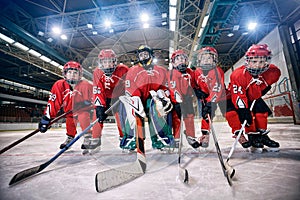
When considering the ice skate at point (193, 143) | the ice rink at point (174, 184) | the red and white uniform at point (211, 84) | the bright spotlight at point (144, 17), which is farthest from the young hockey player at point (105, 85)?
the bright spotlight at point (144, 17)

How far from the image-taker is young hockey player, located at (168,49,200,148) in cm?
234

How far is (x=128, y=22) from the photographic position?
7.64 metres

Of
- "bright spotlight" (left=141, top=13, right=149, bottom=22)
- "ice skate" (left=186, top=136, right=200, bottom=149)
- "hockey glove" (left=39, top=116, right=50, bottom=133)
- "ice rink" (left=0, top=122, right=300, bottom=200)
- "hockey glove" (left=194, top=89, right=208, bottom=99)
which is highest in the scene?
"bright spotlight" (left=141, top=13, right=149, bottom=22)

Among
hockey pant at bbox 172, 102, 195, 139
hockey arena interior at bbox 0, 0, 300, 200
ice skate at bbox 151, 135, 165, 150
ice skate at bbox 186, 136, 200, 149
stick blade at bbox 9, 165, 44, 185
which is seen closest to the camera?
hockey arena interior at bbox 0, 0, 300, 200

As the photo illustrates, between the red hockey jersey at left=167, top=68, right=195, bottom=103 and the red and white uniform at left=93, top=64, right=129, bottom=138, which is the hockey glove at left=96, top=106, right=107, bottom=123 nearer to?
the red and white uniform at left=93, top=64, right=129, bottom=138

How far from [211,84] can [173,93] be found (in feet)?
1.72

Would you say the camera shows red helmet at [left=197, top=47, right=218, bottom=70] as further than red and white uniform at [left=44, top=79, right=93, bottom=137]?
No

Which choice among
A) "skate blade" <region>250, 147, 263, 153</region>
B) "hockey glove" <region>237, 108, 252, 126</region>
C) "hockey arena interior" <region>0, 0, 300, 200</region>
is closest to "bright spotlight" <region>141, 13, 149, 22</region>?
"hockey arena interior" <region>0, 0, 300, 200</region>

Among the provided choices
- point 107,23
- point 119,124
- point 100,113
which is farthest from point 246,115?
point 107,23

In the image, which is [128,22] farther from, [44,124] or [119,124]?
[44,124]

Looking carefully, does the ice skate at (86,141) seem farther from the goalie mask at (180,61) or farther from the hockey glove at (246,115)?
the hockey glove at (246,115)

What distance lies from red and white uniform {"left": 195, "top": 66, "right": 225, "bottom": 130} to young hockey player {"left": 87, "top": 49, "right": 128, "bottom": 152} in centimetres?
113

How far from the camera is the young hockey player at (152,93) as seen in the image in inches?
81.5

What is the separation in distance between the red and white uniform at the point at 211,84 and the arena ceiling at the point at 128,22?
14.9 ft
